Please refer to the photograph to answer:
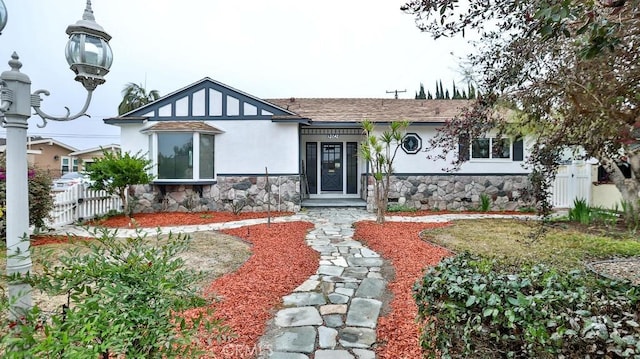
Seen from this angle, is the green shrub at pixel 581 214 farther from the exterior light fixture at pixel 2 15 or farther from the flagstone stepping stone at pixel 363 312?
the exterior light fixture at pixel 2 15

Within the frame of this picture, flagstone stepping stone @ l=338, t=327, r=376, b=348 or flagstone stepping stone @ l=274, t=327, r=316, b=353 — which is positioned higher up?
flagstone stepping stone @ l=274, t=327, r=316, b=353

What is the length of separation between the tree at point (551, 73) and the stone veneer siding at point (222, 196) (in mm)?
7604

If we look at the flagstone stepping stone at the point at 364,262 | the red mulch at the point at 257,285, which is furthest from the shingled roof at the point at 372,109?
the flagstone stepping stone at the point at 364,262

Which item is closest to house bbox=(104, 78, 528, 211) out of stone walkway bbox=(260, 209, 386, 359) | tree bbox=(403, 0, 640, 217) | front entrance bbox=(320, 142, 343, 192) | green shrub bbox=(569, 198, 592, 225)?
front entrance bbox=(320, 142, 343, 192)

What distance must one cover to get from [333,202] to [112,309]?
10438 millimetres

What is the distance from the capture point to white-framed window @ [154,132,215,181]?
10258 millimetres

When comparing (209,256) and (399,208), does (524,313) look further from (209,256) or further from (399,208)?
(399,208)

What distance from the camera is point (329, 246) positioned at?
6121 millimetres

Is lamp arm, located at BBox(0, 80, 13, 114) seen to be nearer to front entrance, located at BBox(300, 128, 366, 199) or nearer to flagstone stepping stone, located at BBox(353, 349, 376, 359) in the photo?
flagstone stepping stone, located at BBox(353, 349, 376, 359)

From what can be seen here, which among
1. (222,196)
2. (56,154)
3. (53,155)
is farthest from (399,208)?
(56,154)

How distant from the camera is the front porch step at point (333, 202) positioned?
11336 millimetres

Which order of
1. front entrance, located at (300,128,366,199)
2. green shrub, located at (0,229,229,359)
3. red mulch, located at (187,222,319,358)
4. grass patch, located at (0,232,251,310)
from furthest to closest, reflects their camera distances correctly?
front entrance, located at (300,128,366,199)
grass patch, located at (0,232,251,310)
red mulch, located at (187,222,319,358)
green shrub, located at (0,229,229,359)

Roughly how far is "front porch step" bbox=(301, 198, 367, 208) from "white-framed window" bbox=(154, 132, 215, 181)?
12.1 ft

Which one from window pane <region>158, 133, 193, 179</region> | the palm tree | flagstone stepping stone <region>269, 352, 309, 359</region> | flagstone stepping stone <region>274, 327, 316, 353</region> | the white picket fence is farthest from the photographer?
the palm tree
